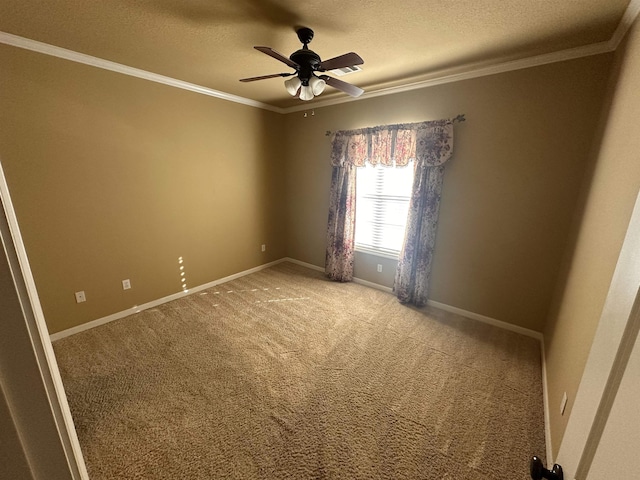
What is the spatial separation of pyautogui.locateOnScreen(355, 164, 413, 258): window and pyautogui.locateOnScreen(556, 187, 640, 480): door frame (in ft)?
8.80

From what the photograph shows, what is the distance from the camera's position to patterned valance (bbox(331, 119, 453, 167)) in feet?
9.04

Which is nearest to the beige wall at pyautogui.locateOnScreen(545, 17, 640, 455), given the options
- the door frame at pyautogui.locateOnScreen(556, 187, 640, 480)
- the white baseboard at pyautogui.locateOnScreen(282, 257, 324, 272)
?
the door frame at pyautogui.locateOnScreen(556, 187, 640, 480)

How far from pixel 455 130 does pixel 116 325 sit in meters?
4.02

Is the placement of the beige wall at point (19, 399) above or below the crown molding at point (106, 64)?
below

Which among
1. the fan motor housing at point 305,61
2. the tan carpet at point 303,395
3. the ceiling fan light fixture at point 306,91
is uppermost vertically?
the fan motor housing at point 305,61

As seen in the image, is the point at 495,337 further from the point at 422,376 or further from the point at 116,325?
the point at 116,325

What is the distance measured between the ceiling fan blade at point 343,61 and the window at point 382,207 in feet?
5.53

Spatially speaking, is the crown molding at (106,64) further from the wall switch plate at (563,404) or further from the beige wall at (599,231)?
the wall switch plate at (563,404)

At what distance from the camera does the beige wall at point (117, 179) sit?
218 cm

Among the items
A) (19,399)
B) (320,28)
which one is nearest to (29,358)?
(19,399)

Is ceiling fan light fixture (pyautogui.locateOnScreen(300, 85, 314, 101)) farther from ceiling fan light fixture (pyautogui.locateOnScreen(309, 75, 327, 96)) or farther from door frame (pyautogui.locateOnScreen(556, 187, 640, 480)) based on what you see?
door frame (pyautogui.locateOnScreen(556, 187, 640, 480))

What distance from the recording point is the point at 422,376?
6.84ft

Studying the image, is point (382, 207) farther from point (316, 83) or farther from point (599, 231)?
point (599, 231)

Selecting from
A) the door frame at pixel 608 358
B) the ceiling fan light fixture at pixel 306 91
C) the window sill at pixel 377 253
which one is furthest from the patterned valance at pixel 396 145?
the door frame at pixel 608 358
